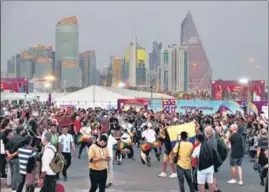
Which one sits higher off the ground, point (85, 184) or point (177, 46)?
point (177, 46)

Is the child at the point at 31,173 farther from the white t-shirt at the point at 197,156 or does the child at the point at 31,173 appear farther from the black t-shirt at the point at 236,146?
the black t-shirt at the point at 236,146

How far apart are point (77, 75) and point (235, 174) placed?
8252 centimetres

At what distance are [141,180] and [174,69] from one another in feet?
370

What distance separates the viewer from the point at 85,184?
10672 millimetres

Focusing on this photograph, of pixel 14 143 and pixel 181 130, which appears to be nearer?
pixel 14 143

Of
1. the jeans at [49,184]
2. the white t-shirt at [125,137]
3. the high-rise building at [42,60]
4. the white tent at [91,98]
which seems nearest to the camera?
the jeans at [49,184]

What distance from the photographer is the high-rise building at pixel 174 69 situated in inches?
4628

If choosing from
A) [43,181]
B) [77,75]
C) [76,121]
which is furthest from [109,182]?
[77,75]

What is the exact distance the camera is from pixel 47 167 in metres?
7.21

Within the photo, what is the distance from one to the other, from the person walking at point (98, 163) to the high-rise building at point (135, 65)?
90819 millimetres

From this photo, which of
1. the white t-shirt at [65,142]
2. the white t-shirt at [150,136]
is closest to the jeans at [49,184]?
the white t-shirt at [65,142]

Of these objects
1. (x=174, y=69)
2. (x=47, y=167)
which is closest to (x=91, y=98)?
(x=47, y=167)

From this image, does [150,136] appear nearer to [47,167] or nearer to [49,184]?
[49,184]

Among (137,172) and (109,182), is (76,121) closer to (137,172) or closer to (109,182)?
(137,172)
